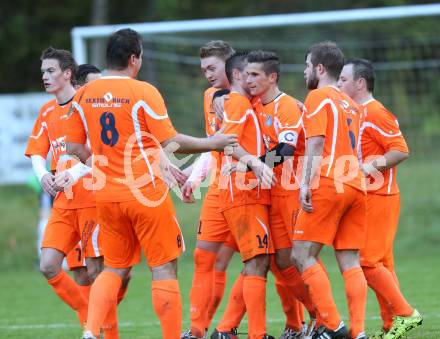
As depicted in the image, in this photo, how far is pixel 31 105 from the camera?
1791cm

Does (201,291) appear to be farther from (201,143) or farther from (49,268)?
(201,143)

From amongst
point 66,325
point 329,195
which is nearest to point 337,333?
point 329,195

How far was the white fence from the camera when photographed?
17766mm

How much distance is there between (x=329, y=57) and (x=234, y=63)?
89cm

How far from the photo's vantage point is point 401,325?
789 centimetres

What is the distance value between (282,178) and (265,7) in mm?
19362

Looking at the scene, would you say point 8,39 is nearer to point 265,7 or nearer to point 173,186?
point 265,7

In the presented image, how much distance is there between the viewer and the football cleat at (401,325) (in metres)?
7.86

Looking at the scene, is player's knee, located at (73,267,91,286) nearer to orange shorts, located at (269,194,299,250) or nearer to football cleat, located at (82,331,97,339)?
football cleat, located at (82,331,97,339)

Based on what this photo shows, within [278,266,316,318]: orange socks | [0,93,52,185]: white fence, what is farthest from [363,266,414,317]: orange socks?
[0,93,52,185]: white fence

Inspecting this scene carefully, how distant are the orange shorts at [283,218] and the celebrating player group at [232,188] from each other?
0.01 meters

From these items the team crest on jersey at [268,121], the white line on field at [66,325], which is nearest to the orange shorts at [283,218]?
the team crest on jersey at [268,121]

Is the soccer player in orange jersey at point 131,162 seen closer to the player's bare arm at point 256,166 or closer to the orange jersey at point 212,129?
the player's bare arm at point 256,166

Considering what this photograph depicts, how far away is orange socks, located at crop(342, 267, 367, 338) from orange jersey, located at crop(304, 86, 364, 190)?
74 centimetres
